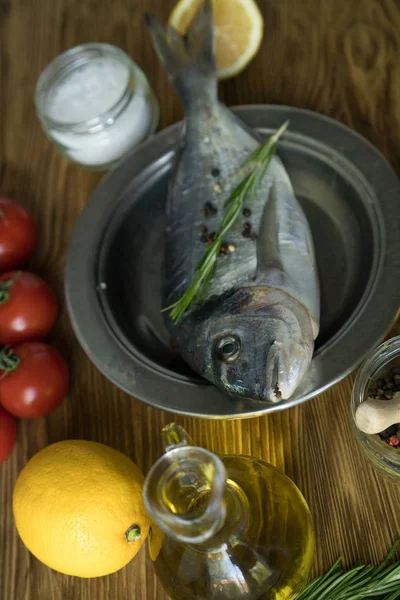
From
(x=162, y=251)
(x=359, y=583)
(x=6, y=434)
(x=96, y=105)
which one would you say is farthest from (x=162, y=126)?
(x=359, y=583)

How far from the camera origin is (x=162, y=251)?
1.15 metres

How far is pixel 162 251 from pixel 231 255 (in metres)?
0.20

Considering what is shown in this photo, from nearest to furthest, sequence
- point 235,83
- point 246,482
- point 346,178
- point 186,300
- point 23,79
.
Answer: point 246,482
point 186,300
point 346,178
point 235,83
point 23,79

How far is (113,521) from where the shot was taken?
0.86m

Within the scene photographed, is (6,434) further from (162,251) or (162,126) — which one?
(162,126)

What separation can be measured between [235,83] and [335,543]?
88 centimetres

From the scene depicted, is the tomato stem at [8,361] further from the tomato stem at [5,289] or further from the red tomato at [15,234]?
the red tomato at [15,234]

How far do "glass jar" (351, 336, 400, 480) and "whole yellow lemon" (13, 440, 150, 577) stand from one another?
12.9 inches

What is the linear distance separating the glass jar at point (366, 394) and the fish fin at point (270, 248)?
176 millimetres

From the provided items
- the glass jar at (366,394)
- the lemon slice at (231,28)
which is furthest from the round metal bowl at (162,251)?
the lemon slice at (231,28)

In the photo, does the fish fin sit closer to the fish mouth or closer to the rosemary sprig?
the fish mouth

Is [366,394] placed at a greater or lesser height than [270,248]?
lesser

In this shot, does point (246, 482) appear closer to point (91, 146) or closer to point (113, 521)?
point (113, 521)

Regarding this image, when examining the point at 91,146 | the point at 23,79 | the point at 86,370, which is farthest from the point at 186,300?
the point at 23,79
